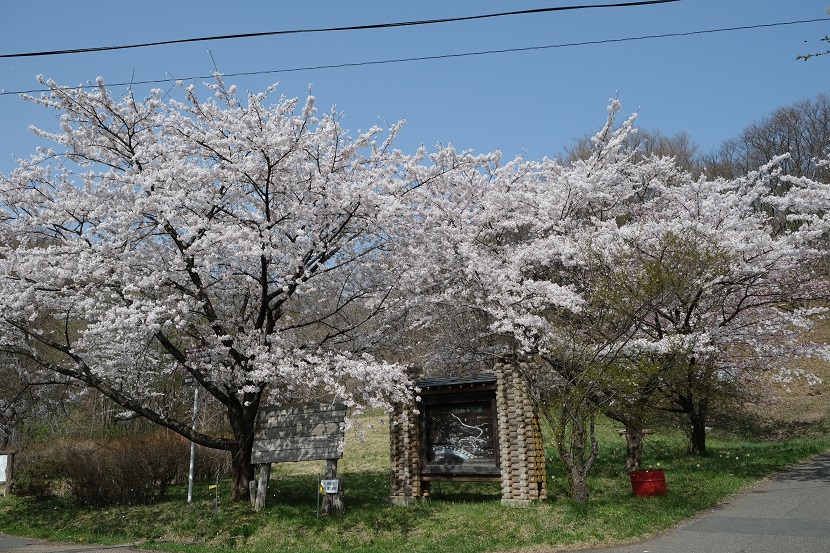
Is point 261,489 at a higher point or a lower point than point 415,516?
higher

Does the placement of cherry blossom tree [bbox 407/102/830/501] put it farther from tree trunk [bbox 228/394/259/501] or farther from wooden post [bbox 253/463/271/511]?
wooden post [bbox 253/463/271/511]

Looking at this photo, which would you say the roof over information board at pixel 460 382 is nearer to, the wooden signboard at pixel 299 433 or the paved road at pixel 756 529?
the wooden signboard at pixel 299 433

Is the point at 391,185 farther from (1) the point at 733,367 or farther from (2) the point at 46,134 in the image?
(1) the point at 733,367

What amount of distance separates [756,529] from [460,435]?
16.1 ft

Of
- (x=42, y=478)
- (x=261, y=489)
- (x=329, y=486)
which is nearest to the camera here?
(x=329, y=486)

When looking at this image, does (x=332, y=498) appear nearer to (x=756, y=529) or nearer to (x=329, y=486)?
(x=329, y=486)

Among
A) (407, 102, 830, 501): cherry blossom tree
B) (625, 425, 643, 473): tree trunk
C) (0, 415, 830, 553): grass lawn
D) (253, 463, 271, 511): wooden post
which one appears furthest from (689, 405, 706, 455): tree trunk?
(253, 463, 271, 511): wooden post

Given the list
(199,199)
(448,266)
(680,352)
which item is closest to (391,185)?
(448,266)

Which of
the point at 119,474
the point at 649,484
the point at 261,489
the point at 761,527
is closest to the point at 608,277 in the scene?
the point at 649,484

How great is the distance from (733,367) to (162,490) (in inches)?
532

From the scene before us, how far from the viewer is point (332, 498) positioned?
11.5 meters

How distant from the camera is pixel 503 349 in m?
13.7

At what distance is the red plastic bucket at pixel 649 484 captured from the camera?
428 inches

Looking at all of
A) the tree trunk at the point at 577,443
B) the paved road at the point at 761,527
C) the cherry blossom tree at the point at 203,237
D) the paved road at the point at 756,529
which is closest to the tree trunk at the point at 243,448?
the cherry blossom tree at the point at 203,237
